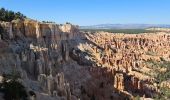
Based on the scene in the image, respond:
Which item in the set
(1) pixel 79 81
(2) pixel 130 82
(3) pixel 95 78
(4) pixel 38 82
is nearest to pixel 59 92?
(4) pixel 38 82

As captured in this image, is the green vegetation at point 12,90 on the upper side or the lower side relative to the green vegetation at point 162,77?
upper

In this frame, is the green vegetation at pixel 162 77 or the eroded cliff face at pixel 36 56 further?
the green vegetation at pixel 162 77

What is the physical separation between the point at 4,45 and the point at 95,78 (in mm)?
20539

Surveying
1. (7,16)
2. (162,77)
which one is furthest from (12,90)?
(162,77)

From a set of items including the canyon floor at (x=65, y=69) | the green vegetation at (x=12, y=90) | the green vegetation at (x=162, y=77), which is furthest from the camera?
the green vegetation at (x=162, y=77)

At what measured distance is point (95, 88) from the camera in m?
60.4

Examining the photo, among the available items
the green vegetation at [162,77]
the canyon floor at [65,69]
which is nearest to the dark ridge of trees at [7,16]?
the canyon floor at [65,69]

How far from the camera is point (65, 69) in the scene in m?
62.1

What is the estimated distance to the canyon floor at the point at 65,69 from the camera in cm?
4447

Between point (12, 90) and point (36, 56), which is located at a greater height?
point (36, 56)

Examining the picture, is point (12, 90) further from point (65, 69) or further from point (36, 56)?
point (65, 69)

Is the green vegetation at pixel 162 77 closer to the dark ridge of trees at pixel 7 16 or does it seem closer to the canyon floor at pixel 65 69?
the canyon floor at pixel 65 69

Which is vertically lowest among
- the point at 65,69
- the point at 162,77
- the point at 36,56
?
the point at 162,77

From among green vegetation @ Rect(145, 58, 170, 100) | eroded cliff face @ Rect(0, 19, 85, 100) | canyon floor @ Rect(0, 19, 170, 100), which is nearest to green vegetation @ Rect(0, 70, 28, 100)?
canyon floor @ Rect(0, 19, 170, 100)
